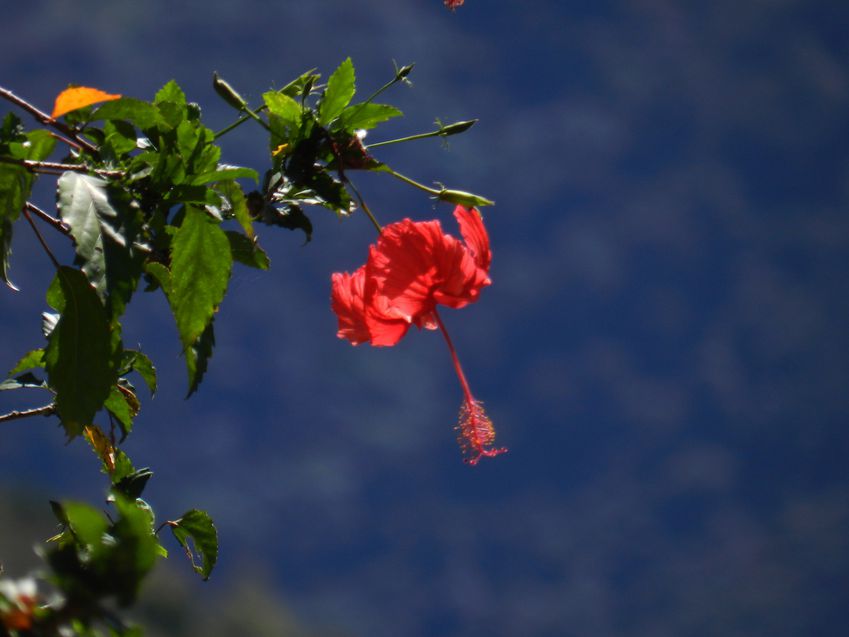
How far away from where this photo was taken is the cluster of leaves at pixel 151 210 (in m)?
0.63

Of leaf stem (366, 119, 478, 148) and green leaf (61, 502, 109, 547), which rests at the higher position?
leaf stem (366, 119, 478, 148)

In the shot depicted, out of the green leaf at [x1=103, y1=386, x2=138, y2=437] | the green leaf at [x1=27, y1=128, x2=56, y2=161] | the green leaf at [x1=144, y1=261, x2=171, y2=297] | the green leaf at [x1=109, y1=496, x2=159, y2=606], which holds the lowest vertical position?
the green leaf at [x1=103, y1=386, x2=138, y2=437]

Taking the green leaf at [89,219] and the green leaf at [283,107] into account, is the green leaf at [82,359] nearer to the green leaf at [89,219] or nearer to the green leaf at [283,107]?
the green leaf at [89,219]

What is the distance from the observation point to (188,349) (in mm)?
660

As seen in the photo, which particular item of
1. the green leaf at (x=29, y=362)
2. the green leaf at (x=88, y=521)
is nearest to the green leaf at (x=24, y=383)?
the green leaf at (x=29, y=362)

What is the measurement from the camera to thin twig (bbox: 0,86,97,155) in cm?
66

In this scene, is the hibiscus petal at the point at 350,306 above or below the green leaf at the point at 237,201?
below

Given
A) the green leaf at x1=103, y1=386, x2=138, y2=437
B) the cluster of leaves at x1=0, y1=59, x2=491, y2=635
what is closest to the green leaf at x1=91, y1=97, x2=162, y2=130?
the cluster of leaves at x1=0, y1=59, x2=491, y2=635

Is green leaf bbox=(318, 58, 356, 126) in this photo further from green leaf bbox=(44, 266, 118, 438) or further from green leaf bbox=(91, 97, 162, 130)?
green leaf bbox=(44, 266, 118, 438)

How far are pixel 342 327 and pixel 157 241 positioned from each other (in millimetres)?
335

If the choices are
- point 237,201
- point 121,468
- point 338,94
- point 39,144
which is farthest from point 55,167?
point 121,468

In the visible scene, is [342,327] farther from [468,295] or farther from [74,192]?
[74,192]

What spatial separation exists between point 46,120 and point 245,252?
0.54 ft

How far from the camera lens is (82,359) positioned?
26.1 inches
